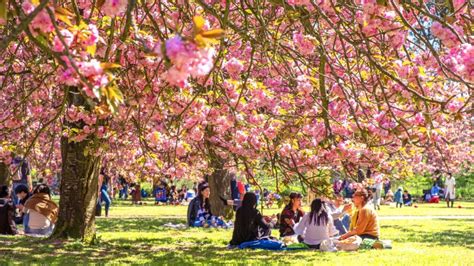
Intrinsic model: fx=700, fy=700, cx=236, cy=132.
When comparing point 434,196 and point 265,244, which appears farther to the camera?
point 434,196

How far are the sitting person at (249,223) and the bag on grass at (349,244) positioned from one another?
1.13m

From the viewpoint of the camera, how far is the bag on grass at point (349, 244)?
9.99 meters

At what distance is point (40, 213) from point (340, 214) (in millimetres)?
5053

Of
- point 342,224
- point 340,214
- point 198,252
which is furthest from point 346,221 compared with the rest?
point 198,252

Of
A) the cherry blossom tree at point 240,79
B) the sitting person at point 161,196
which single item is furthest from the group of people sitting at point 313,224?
the sitting person at point 161,196

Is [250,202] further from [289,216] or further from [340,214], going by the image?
[340,214]

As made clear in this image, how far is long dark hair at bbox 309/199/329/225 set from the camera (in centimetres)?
1027

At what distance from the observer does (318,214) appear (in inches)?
408

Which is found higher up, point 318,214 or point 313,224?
point 318,214

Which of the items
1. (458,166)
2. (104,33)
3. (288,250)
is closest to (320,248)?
(288,250)

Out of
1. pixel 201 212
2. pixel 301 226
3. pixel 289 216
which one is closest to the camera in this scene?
pixel 301 226

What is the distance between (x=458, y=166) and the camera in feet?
118

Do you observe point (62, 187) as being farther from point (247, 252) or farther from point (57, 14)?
point (57, 14)

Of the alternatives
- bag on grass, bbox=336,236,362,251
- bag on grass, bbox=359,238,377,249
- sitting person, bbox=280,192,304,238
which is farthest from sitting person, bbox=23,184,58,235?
bag on grass, bbox=359,238,377,249
